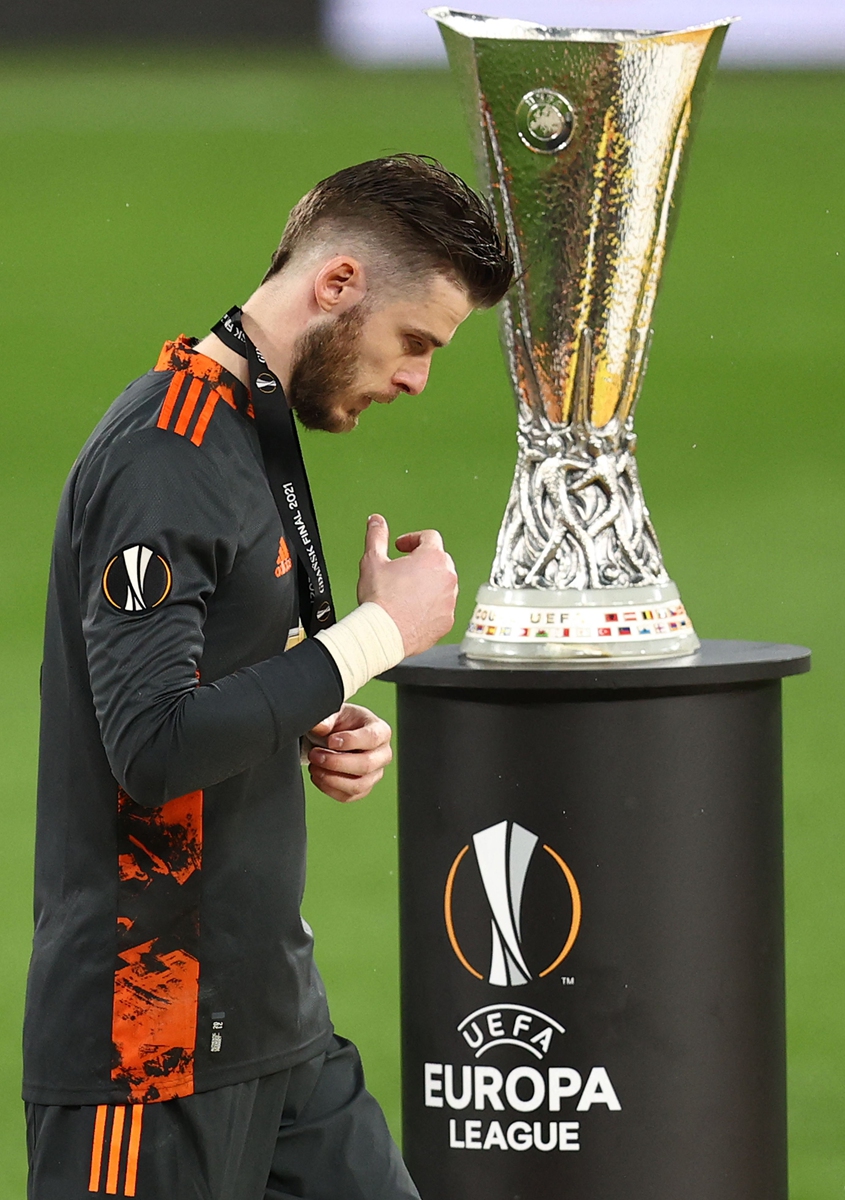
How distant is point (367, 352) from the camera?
1.69 m

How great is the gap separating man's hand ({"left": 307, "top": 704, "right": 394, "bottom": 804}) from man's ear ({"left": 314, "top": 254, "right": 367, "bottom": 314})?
1.26ft

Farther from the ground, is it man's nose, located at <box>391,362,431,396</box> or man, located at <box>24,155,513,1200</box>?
man's nose, located at <box>391,362,431,396</box>

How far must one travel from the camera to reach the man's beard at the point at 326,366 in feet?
5.48

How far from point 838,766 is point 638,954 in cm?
191

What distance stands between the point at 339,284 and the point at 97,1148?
80cm

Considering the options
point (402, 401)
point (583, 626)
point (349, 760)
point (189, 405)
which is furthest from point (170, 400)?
point (402, 401)

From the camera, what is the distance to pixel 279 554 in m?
1.60

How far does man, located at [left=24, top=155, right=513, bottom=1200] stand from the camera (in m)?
1.47

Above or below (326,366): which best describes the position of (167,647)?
below

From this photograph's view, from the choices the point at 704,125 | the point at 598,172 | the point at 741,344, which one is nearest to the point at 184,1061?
the point at 598,172

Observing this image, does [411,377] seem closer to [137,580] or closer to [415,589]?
[415,589]

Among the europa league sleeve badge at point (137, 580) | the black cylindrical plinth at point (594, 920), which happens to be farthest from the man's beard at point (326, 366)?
the black cylindrical plinth at point (594, 920)

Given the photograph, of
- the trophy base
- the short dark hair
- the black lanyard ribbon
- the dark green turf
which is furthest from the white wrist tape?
the dark green turf

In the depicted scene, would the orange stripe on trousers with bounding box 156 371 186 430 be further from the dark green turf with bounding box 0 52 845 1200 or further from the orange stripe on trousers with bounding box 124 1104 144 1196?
the dark green turf with bounding box 0 52 845 1200
